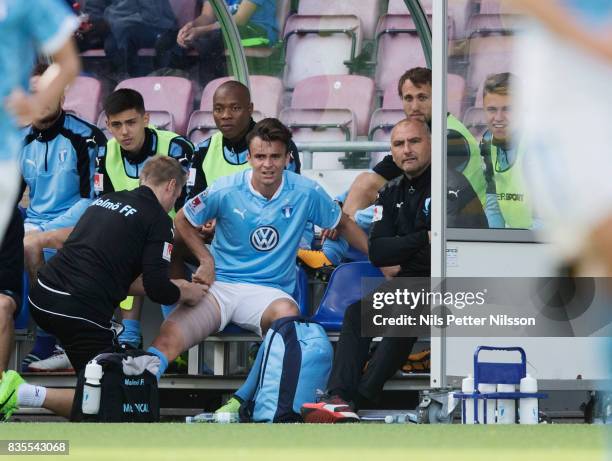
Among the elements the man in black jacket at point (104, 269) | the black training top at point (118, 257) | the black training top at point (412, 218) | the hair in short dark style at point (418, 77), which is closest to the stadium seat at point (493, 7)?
the black training top at point (412, 218)

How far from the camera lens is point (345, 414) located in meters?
7.67

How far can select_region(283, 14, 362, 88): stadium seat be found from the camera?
1152cm

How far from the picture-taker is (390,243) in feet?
26.5

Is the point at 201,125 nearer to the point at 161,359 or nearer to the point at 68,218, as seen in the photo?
the point at 68,218

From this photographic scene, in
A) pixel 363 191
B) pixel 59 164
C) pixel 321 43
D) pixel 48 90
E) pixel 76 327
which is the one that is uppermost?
pixel 321 43

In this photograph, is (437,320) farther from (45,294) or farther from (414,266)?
(45,294)

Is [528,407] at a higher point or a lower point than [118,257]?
lower

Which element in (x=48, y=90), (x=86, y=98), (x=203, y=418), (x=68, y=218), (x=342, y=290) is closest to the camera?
(x=48, y=90)

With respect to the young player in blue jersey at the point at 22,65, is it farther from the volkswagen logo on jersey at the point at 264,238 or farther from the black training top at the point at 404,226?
the volkswagen logo on jersey at the point at 264,238

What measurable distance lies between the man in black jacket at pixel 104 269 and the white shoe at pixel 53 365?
0.70m

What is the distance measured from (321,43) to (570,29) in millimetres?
9190

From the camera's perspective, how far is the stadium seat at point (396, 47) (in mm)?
10992

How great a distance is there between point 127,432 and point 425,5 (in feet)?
16.8

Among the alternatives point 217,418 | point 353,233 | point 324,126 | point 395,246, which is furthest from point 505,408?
point 324,126
